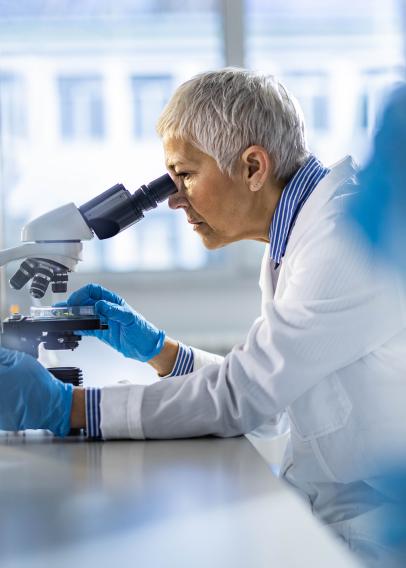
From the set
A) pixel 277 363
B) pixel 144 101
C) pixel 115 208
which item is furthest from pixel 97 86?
pixel 277 363

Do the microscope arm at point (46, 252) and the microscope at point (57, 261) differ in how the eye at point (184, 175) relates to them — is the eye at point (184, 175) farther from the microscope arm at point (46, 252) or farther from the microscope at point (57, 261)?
the microscope arm at point (46, 252)

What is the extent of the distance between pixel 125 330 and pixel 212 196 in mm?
366

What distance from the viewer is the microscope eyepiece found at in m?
1.56

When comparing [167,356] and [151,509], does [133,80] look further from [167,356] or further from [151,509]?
[151,509]

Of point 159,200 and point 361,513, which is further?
point 159,200

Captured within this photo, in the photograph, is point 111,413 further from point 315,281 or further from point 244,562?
point 244,562

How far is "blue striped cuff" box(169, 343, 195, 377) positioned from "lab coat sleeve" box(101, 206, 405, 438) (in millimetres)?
495

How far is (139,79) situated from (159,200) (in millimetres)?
3815

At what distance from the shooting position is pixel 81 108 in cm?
526

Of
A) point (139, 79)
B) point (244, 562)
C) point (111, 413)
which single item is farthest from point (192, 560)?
point (139, 79)

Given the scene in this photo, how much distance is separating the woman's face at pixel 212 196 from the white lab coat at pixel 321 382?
356mm

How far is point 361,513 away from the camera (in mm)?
1246

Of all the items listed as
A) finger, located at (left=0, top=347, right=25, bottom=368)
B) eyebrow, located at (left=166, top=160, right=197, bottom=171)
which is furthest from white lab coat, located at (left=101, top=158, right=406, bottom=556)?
eyebrow, located at (left=166, top=160, right=197, bottom=171)

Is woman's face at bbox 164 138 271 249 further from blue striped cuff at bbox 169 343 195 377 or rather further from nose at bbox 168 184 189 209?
blue striped cuff at bbox 169 343 195 377
